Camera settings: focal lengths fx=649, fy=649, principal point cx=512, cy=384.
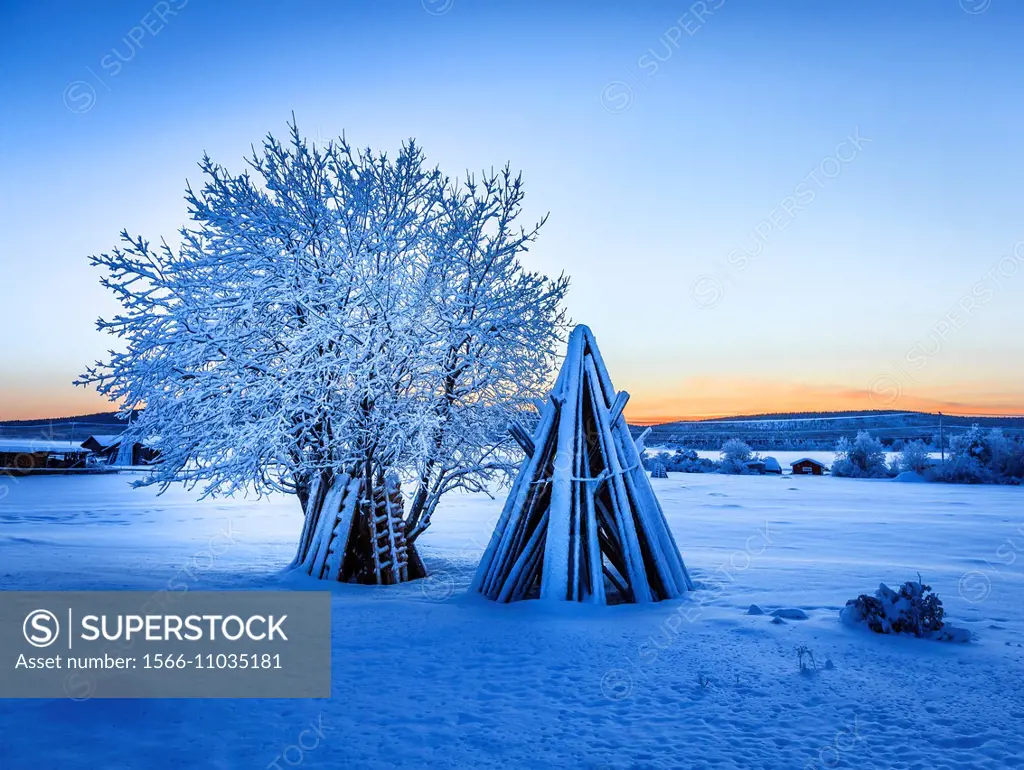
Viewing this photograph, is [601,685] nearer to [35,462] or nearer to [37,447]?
[35,462]

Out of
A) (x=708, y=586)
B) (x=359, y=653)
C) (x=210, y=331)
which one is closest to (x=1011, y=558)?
(x=708, y=586)

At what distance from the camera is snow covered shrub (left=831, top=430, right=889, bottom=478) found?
32969 millimetres

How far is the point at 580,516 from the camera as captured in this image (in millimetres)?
6957

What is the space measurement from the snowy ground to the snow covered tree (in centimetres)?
134

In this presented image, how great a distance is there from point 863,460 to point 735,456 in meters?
8.67

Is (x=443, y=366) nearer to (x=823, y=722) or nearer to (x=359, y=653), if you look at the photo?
(x=359, y=653)

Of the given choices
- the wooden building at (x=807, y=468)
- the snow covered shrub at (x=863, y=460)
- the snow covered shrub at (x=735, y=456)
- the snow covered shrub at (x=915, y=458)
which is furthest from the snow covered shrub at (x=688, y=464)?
the snow covered shrub at (x=915, y=458)

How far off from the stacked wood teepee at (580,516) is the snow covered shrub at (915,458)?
2663 cm

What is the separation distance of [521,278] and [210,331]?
4.29m

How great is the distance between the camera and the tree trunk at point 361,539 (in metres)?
8.61

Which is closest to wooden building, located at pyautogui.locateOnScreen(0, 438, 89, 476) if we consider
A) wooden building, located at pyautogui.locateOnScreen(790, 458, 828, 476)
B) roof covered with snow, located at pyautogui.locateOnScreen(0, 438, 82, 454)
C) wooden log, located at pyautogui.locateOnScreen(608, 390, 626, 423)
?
roof covered with snow, located at pyautogui.locateOnScreen(0, 438, 82, 454)

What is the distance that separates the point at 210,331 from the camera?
8.26 meters

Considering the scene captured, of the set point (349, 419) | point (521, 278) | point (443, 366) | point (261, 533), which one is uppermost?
point (521, 278)

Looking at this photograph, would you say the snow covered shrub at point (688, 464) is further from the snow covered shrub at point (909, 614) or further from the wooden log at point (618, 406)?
the snow covered shrub at point (909, 614)
